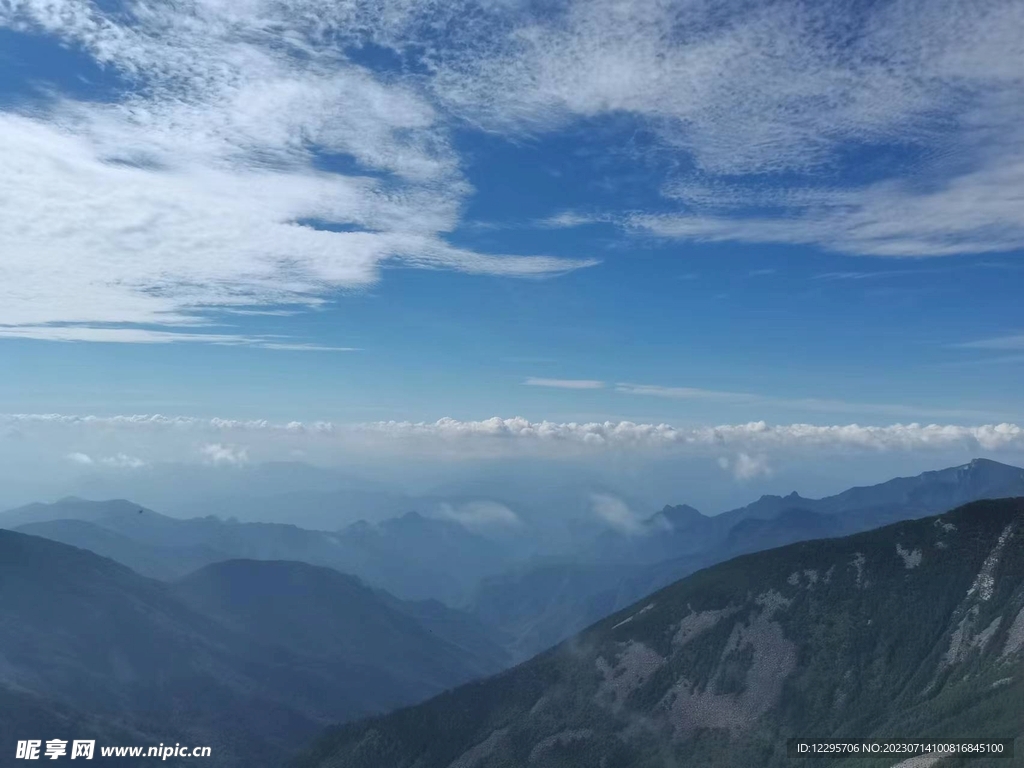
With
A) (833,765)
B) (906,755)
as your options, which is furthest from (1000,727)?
(833,765)

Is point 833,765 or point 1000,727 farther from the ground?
point 1000,727

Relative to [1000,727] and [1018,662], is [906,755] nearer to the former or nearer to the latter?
[1000,727]

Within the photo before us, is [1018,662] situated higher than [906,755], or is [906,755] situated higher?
[1018,662]

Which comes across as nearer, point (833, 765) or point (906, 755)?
point (906, 755)

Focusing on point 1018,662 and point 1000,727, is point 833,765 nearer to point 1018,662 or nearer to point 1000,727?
point 1000,727

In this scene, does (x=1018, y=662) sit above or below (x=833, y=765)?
above

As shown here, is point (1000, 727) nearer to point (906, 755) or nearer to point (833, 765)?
point (906, 755)

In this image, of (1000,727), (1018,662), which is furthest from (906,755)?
(1018,662)

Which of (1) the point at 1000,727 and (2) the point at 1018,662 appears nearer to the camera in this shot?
(1) the point at 1000,727
